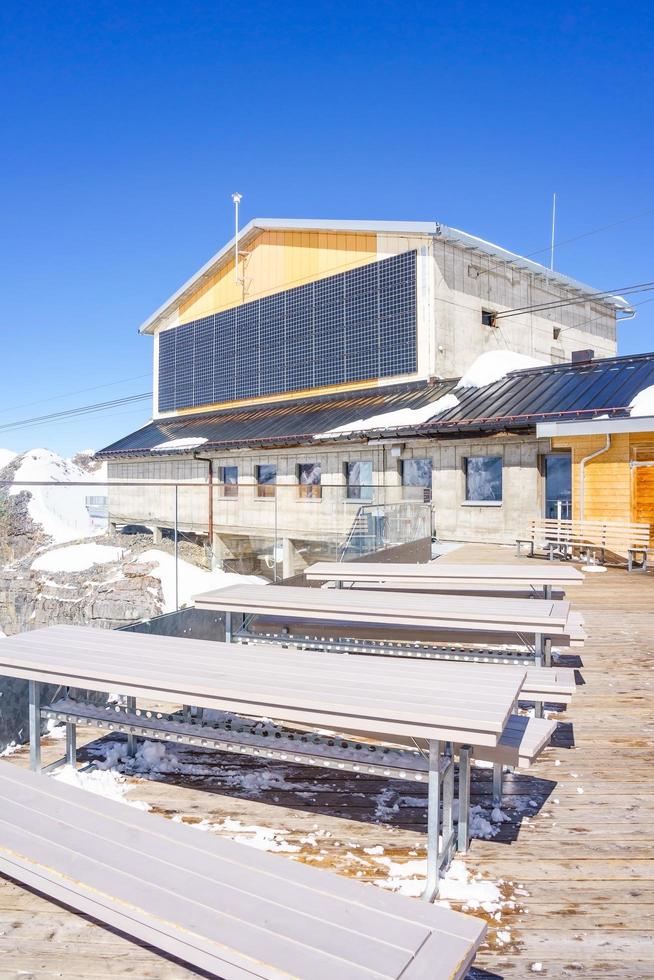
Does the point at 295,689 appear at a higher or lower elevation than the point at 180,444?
lower

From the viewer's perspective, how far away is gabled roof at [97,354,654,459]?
1647 cm

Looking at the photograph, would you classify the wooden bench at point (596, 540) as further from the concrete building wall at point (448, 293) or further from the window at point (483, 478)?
the concrete building wall at point (448, 293)

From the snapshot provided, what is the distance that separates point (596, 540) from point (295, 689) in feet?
42.9

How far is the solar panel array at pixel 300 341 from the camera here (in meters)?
23.2

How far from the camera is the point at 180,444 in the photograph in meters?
28.4

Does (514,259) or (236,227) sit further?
(236,227)

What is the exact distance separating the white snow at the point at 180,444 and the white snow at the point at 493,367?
10.8 m

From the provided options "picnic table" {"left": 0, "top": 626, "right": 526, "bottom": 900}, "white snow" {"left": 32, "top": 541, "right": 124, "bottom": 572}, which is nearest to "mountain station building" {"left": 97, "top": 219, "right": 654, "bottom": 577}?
"white snow" {"left": 32, "top": 541, "right": 124, "bottom": 572}

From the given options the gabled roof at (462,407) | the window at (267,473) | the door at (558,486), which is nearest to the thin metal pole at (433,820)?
the gabled roof at (462,407)

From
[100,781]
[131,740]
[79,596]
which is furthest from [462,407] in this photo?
[100,781]

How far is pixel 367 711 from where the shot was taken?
306 cm

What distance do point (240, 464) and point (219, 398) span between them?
6.49 m

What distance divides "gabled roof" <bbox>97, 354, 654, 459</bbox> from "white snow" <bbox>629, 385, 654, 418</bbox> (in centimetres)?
14

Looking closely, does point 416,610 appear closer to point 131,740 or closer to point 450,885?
point 131,740
